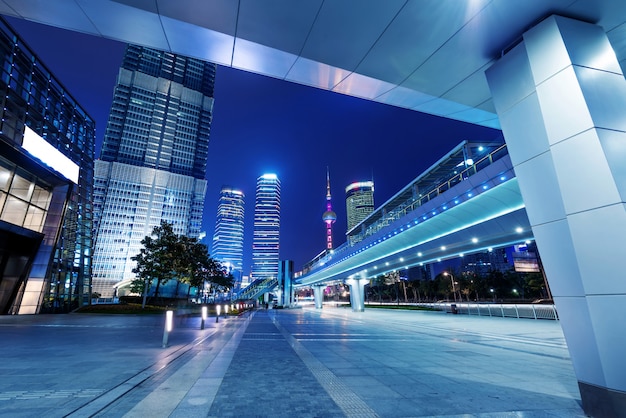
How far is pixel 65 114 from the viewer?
31.2 metres

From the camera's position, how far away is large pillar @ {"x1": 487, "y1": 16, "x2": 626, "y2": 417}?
12.3 ft

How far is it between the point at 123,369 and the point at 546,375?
9394 millimetres

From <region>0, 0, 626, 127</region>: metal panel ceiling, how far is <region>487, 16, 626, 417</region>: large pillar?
0.55 metres

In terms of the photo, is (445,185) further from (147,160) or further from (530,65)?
(147,160)

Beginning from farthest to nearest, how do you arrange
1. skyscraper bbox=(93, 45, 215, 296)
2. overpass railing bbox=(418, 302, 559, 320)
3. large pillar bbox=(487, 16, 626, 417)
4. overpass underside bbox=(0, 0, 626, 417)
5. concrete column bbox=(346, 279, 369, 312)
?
skyscraper bbox=(93, 45, 215, 296), concrete column bbox=(346, 279, 369, 312), overpass railing bbox=(418, 302, 559, 320), overpass underside bbox=(0, 0, 626, 417), large pillar bbox=(487, 16, 626, 417)

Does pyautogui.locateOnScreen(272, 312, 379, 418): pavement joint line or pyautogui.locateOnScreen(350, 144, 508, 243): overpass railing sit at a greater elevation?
pyautogui.locateOnScreen(350, 144, 508, 243): overpass railing

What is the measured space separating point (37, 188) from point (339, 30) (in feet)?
116

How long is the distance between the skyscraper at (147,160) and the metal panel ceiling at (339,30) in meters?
130

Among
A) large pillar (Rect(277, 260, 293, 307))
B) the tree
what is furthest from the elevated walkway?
large pillar (Rect(277, 260, 293, 307))

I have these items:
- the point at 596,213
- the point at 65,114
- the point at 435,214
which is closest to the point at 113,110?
the point at 65,114

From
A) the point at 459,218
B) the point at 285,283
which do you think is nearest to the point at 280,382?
the point at 459,218

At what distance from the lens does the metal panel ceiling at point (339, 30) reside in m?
4.62

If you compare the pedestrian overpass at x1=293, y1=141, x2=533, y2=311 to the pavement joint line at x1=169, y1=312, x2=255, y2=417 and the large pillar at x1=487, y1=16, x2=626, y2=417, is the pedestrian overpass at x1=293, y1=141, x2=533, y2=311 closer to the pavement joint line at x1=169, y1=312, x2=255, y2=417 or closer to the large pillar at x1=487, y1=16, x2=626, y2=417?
the large pillar at x1=487, y1=16, x2=626, y2=417

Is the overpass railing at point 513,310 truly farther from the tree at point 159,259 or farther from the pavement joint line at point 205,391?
the tree at point 159,259
